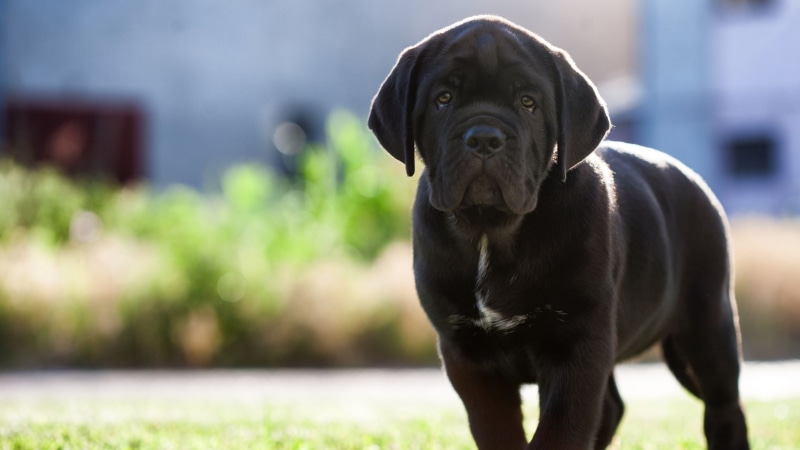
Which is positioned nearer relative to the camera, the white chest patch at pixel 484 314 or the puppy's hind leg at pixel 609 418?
the white chest patch at pixel 484 314

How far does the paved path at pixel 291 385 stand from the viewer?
26.7 feet

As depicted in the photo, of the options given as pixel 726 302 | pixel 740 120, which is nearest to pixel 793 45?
pixel 740 120

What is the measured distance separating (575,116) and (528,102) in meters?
0.16

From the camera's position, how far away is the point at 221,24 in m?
22.2

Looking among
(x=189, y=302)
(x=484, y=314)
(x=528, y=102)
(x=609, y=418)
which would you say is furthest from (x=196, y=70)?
(x=484, y=314)

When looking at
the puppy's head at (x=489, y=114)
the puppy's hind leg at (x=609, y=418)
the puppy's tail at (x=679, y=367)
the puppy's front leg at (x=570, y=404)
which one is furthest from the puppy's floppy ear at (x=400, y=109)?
the puppy's tail at (x=679, y=367)

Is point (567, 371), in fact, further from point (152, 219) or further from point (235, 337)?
point (152, 219)

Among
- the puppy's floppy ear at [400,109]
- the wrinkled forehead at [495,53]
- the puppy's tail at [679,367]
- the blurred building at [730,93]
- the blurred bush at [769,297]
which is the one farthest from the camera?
the blurred building at [730,93]

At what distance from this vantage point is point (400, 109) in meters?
3.74

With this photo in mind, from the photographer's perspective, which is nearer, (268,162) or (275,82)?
(268,162)

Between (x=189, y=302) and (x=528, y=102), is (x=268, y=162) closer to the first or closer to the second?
(x=189, y=302)

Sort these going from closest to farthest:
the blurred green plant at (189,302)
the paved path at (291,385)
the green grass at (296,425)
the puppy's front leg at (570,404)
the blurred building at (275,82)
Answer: the puppy's front leg at (570,404), the green grass at (296,425), the paved path at (291,385), the blurred green plant at (189,302), the blurred building at (275,82)

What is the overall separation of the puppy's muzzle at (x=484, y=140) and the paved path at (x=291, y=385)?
4.72 metres

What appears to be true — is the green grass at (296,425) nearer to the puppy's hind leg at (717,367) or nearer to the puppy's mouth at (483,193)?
the puppy's hind leg at (717,367)
